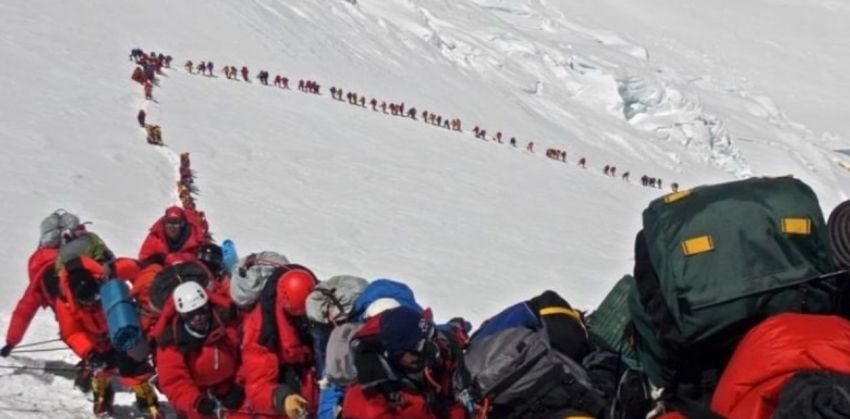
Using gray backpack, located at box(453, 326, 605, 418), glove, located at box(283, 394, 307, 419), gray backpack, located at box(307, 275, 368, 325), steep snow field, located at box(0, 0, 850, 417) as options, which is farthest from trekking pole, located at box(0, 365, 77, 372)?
gray backpack, located at box(453, 326, 605, 418)

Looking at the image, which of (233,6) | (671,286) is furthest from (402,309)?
(233,6)

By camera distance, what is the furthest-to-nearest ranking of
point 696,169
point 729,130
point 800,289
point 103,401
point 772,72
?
point 772,72
point 729,130
point 696,169
point 103,401
point 800,289

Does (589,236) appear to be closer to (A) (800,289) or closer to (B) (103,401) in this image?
(B) (103,401)

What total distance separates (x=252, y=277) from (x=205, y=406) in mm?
631

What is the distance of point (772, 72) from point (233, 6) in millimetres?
48865

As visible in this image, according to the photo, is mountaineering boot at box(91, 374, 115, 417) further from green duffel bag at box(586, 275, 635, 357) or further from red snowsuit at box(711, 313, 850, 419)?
red snowsuit at box(711, 313, 850, 419)

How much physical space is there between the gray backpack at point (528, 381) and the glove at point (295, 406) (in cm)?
151

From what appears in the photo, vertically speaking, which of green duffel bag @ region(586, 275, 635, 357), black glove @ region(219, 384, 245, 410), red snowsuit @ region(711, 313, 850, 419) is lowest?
black glove @ region(219, 384, 245, 410)

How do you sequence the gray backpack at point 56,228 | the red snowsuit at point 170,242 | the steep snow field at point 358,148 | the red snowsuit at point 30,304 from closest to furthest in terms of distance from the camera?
the red snowsuit at point 30,304, the gray backpack at point 56,228, the red snowsuit at point 170,242, the steep snow field at point 358,148

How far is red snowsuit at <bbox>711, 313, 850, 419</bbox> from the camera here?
1788mm

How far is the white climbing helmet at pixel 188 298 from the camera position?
402cm

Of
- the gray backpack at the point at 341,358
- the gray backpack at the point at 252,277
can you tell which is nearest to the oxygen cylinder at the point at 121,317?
the gray backpack at the point at 252,277

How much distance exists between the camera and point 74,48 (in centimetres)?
2017

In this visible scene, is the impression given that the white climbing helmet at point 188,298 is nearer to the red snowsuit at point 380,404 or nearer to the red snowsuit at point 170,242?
the red snowsuit at point 380,404
